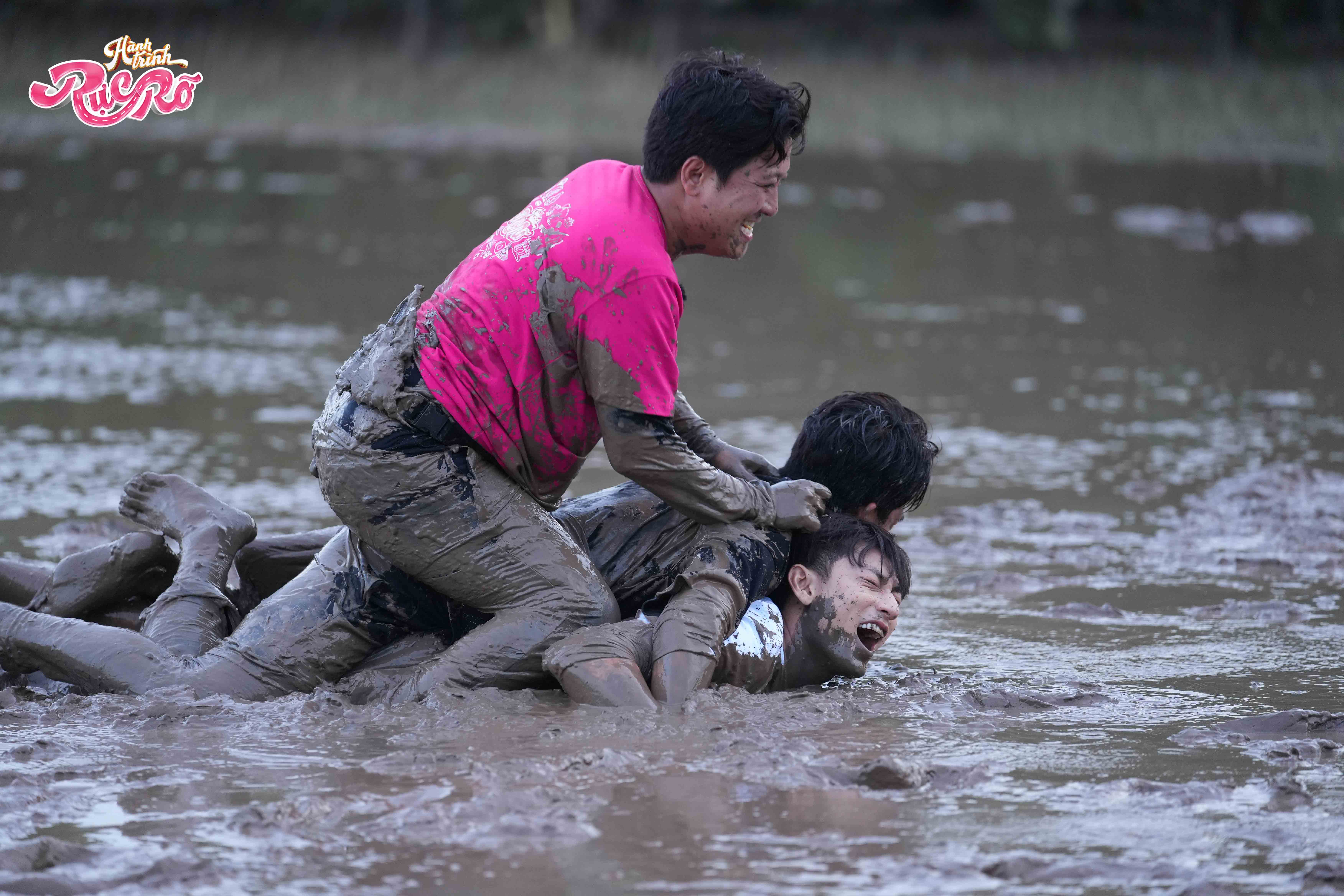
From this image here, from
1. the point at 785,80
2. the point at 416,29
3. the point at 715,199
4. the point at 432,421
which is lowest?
the point at 432,421

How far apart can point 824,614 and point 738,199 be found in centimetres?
117

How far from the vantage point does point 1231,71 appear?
976 inches

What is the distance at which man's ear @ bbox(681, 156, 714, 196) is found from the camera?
3.79m

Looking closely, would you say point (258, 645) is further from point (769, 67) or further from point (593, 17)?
point (593, 17)

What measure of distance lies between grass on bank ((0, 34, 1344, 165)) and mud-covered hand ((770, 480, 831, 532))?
14771 millimetres

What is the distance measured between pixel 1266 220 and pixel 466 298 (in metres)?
12.3

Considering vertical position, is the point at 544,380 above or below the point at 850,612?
above

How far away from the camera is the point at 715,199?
3.82m

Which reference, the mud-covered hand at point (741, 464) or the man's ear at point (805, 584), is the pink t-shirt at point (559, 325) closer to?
the mud-covered hand at point (741, 464)

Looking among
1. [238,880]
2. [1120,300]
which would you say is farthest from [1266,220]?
[238,880]

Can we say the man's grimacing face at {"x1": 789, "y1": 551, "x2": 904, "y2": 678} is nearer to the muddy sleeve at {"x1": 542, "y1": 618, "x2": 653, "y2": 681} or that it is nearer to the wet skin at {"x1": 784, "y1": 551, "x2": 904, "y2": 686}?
the wet skin at {"x1": 784, "y1": 551, "x2": 904, "y2": 686}

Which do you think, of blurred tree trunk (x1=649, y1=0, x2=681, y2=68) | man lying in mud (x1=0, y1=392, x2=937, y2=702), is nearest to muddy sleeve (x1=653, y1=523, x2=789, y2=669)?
man lying in mud (x1=0, y1=392, x2=937, y2=702)

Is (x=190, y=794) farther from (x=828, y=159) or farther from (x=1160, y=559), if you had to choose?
(x=828, y=159)

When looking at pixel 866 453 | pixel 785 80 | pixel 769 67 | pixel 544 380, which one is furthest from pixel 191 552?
pixel 785 80
